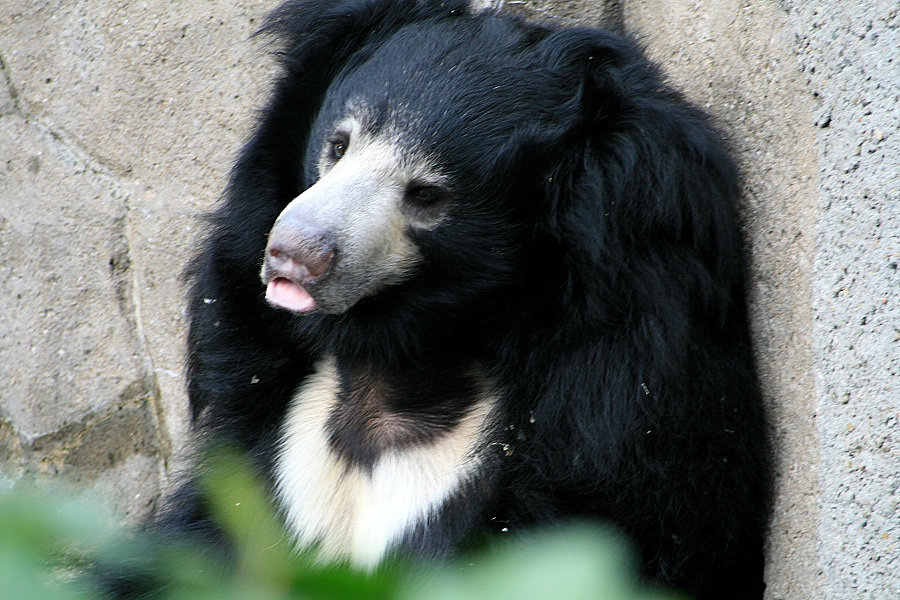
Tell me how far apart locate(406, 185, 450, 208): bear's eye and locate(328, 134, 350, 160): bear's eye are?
0.23m

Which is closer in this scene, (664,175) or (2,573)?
(2,573)

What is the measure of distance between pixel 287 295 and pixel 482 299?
52 centimetres

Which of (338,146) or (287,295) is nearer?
(287,295)

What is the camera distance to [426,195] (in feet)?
8.43

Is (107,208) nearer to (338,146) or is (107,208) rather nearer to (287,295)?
(338,146)

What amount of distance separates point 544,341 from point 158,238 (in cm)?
191

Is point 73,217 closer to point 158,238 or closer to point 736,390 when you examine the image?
point 158,238

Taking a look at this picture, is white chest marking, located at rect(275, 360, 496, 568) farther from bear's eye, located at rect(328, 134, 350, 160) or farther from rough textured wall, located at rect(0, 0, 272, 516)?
rough textured wall, located at rect(0, 0, 272, 516)

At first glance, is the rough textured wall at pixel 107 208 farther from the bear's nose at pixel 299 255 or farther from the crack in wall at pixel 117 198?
the bear's nose at pixel 299 255

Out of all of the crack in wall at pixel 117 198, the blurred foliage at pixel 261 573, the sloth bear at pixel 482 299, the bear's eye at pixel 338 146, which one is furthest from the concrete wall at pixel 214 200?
the blurred foliage at pixel 261 573

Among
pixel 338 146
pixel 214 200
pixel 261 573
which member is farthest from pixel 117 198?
pixel 261 573

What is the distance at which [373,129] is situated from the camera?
2584 mm

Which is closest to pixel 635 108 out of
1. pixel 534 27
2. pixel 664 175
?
pixel 664 175

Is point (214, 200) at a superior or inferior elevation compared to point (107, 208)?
superior
